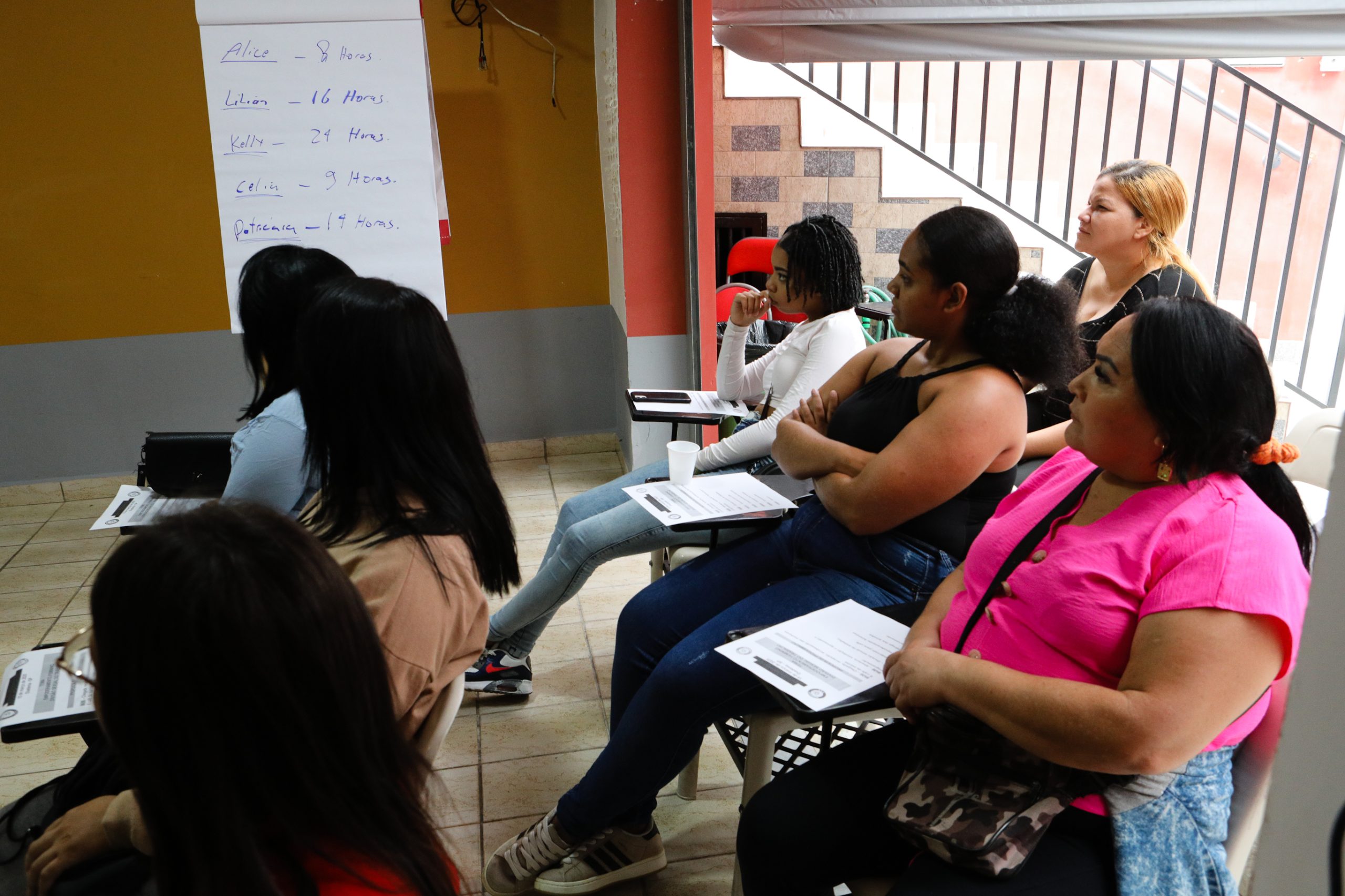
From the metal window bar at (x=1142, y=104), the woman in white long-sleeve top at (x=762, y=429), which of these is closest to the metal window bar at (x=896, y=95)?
the metal window bar at (x=1142, y=104)

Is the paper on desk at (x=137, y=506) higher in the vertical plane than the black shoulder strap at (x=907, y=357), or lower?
lower

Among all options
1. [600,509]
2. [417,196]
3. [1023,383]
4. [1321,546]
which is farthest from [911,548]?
[417,196]

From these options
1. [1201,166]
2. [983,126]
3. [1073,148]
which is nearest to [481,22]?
[983,126]

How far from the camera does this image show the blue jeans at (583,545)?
83.2 inches

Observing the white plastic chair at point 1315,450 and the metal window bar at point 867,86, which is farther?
the metal window bar at point 867,86

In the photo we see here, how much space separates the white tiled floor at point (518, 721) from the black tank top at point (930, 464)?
2.56 ft

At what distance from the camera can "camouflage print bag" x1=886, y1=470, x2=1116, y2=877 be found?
Result: 41.8 inches

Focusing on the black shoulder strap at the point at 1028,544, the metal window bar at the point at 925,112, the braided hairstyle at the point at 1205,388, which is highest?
the metal window bar at the point at 925,112

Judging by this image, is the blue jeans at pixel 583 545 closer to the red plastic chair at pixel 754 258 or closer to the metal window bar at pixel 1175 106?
the red plastic chair at pixel 754 258

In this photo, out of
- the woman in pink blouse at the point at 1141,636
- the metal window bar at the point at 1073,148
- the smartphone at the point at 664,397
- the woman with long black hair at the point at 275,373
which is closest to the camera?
the woman in pink blouse at the point at 1141,636

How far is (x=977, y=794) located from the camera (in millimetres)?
1111

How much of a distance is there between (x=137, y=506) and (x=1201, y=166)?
4.12 meters

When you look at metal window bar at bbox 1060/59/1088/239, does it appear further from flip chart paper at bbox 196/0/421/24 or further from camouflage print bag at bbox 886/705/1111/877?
camouflage print bag at bbox 886/705/1111/877

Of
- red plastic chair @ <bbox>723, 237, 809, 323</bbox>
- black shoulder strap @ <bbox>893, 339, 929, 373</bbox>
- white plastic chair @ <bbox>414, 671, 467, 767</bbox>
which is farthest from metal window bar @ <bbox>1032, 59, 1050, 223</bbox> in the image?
white plastic chair @ <bbox>414, 671, 467, 767</bbox>
